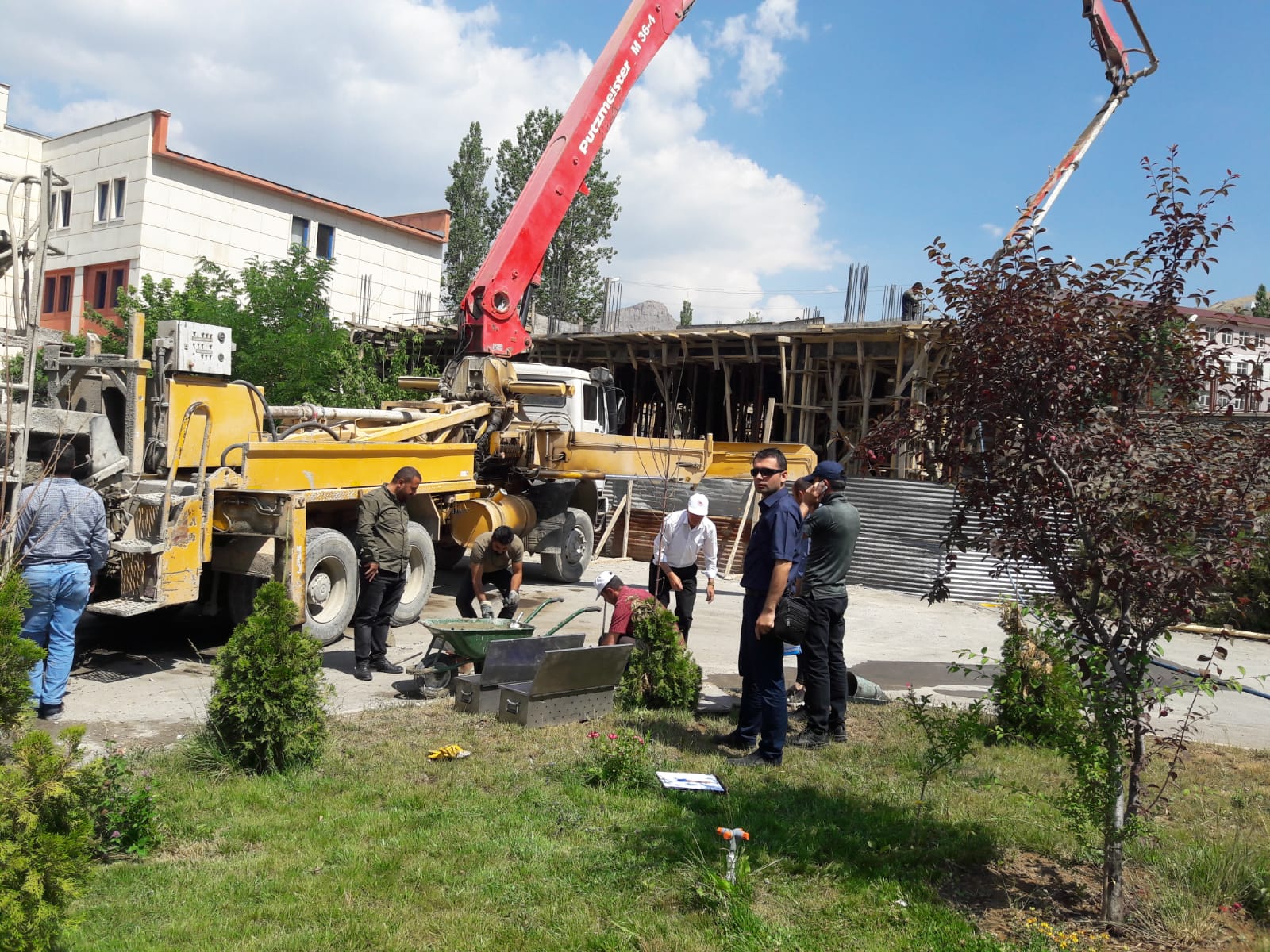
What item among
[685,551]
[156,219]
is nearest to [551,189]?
[685,551]

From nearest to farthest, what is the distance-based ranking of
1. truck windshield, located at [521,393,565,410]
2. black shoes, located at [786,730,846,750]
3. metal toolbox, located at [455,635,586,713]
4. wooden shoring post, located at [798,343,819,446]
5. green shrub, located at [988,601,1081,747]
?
black shoes, located at [786,730,846,750] → green shrub, located at [988,601,1081,747] → metal toolbox, located at [455,635,586,713] → truck windshield, located at [521,393,565,410] → wooden shoring post, located at [798,343,819,446]

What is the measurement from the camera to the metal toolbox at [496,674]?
22.5ft

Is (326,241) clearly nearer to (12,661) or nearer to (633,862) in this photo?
(12,661)

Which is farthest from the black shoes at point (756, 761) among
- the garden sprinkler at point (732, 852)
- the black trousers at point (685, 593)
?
the black trousers at point (685, 593)

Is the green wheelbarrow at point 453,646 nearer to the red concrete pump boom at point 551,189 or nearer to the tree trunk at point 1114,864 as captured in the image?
the tree trunk at point 1114,864

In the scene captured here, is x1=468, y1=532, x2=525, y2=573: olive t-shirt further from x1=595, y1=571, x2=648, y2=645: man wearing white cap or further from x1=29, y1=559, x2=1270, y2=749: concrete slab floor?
x1=595, y1=571, x2=648, y2=645: man wearing white cap

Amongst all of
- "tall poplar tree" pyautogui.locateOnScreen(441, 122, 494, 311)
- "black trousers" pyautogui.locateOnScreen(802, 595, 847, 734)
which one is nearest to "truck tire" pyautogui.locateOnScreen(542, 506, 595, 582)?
"black trousers" pyautogui.locateOnScreen(802, 595, 847, 734)

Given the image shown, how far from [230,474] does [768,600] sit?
15.5ft

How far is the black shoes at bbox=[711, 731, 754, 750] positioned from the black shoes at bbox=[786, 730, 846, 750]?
31cm

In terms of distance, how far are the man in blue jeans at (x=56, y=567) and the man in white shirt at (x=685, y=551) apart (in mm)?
4097

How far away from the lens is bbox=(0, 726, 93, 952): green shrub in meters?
2.92

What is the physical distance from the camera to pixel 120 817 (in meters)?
4.25

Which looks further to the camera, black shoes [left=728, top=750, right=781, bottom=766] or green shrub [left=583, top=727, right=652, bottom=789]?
black shoes [left=728, top=750, right=781, bottom=766]

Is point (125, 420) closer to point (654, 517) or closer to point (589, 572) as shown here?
point (589, 572)
